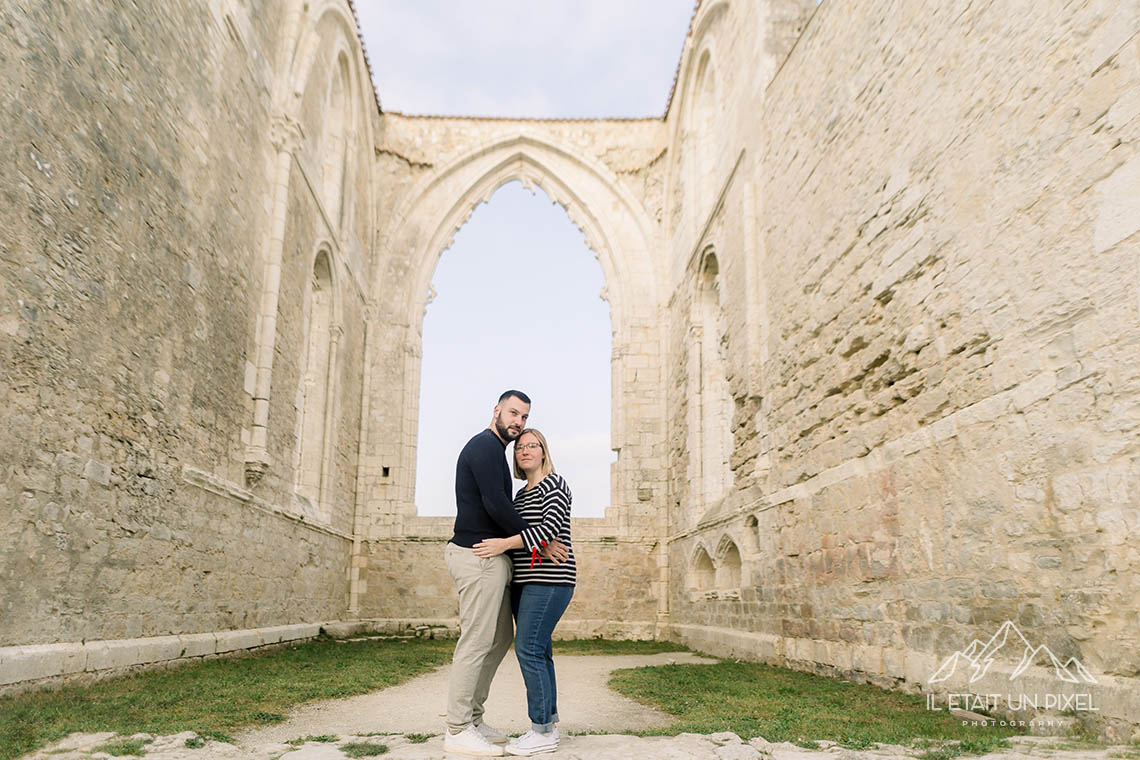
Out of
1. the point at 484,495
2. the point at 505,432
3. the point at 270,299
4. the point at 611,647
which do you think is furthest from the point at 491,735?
the point at 611,647

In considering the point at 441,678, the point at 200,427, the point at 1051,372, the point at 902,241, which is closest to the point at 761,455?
the point at 902,241

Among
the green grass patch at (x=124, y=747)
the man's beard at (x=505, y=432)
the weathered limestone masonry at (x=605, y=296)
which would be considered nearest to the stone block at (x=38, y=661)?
the green grass patch at (x=124, y=747)

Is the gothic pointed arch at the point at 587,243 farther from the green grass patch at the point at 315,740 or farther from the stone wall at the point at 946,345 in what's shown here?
the green grass patch at the point at 315,740

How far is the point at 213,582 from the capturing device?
293 inches

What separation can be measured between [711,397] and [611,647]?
3.84m

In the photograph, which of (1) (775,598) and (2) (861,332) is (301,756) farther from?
(1) (775,598)

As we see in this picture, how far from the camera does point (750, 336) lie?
9.05m

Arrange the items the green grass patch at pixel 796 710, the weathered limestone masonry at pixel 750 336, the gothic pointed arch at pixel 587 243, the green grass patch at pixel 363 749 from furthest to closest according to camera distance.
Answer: the gothic pointed arch at pixel 587 243 → the weathered limestone masonry at pixel 750 336 → the green grass patch at pixel 796 710 → the green grass patch at pixel 363 749

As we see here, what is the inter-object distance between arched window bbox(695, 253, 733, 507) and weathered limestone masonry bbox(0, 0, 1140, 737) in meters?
0.05

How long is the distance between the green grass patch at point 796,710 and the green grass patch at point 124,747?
84.4 inches

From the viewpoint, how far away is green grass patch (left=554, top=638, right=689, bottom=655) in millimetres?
10741

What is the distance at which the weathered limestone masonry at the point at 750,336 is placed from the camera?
158 inches

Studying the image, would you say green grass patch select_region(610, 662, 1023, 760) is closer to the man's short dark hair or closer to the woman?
the woman

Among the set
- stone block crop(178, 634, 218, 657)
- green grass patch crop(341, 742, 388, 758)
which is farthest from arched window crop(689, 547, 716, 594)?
green grass patch crop(341, 742, 388, 758)
